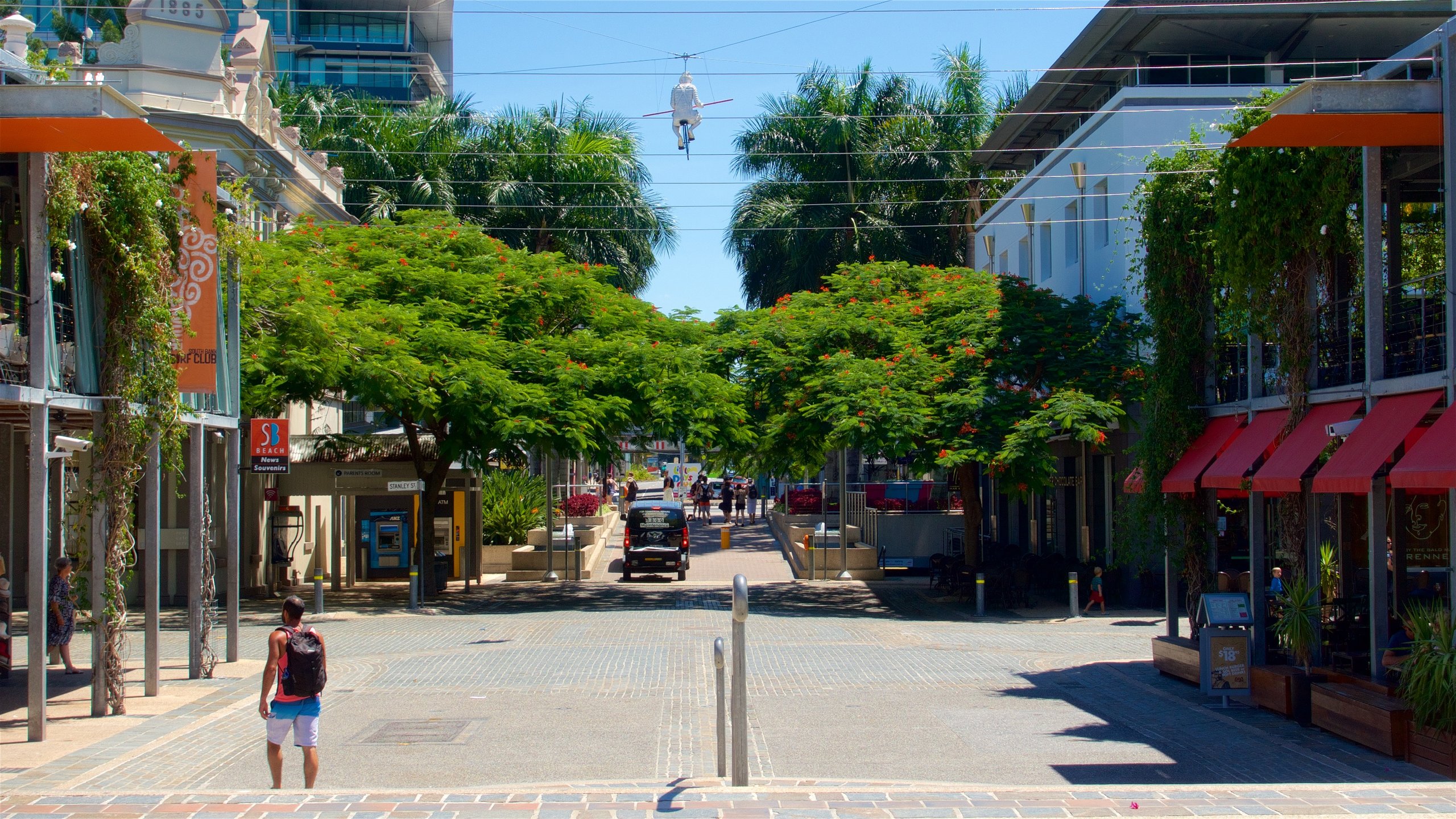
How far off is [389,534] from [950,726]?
20275mm

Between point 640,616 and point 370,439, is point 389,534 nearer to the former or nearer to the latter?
point 370,439

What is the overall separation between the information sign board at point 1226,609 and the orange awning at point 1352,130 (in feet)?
16.1

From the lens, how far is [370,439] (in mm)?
28219

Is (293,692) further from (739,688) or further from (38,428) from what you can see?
(38,428)

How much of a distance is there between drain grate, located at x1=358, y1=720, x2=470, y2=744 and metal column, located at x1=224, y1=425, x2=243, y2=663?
14.1ft

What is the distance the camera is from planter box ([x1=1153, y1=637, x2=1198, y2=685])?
1447cm

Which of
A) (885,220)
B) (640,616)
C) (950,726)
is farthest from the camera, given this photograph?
(885,220)

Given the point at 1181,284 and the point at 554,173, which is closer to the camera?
the point at 1181,284

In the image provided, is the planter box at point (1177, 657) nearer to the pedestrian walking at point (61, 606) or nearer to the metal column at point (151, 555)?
the metal column at point (151, 555)

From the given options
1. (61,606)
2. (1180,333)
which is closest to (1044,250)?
(1180,333)

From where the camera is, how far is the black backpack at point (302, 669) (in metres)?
8.68

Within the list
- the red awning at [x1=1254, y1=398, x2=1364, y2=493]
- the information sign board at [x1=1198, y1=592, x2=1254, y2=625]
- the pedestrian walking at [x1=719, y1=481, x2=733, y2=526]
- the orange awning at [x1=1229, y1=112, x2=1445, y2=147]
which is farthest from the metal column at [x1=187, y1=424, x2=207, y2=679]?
the pedestrian walking at [x1=719, y1=481, x2=733, y2=526]

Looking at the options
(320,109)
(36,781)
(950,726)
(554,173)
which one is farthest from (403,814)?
(320,109)

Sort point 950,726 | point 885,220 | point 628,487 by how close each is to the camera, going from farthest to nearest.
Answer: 1. point 628,487
2. point 885,220
3. point 950,726
